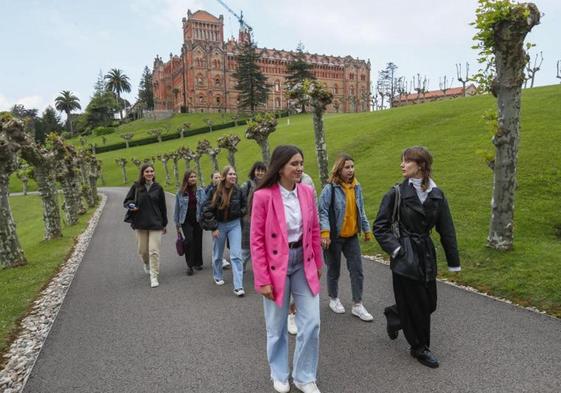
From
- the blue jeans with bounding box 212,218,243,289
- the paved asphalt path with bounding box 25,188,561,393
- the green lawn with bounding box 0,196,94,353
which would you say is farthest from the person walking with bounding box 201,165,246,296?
the green lawn with bounding box 0,196,94,353

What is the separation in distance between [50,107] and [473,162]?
11571cm

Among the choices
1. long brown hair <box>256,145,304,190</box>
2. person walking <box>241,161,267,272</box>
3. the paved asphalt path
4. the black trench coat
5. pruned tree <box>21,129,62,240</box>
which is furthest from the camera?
pruned tree <box>21,129,62,240</box>

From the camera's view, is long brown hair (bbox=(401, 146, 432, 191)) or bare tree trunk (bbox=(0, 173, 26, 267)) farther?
bare tree trunk (bbox=(0, 173, 26, 267))

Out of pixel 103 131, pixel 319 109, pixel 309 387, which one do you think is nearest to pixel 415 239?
pixel 309 387

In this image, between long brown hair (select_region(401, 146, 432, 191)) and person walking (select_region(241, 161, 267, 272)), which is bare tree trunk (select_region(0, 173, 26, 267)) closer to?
person walking (select_region(241, 161, 267, 272))

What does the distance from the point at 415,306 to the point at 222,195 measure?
13.8 ft

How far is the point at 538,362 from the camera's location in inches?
166

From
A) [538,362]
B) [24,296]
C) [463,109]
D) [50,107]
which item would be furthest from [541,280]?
[50,107]

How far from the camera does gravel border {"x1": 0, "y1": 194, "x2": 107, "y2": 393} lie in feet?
15.0

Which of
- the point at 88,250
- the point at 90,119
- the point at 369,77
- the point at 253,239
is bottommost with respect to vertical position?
the point at 88,250

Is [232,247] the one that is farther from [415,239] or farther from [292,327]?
[415,239]

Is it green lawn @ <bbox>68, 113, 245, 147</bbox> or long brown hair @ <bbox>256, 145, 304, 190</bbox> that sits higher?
green lawn @ <bbox>68, 113, 245, 147</bbox>

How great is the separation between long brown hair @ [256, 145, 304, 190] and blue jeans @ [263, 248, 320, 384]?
0.68 metres

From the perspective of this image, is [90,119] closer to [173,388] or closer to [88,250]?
[88,250]
